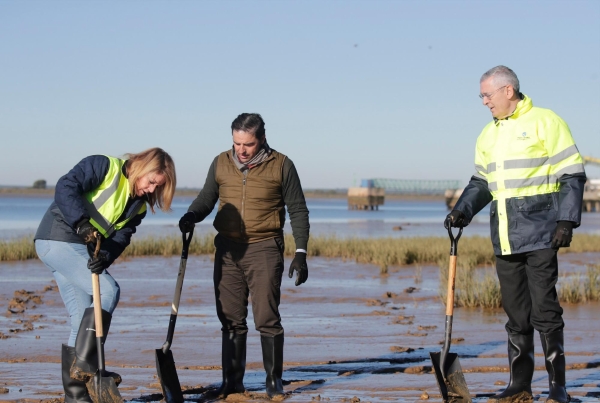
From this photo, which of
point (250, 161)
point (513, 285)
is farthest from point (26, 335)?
point (513, 285)

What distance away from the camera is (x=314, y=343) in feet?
26.4

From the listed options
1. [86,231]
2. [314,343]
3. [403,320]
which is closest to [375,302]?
[403,320]

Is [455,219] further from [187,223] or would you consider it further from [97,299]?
[97,299]

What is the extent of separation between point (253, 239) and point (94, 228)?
50.5 inches

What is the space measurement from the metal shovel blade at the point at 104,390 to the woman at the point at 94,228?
0.04 metres

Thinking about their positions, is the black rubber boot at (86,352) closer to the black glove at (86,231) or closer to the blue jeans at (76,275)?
the blue jeans at (76,275)

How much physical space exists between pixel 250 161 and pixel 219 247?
681 mm

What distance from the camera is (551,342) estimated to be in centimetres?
539

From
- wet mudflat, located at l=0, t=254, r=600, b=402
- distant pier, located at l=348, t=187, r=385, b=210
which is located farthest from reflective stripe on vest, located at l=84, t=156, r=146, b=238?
distant pier, located at l=348, t=187, r=385, b=210

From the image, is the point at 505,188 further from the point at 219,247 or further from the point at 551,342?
the point at 219,247

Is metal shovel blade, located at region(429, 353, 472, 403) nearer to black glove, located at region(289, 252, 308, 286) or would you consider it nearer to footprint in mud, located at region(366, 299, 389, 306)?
black glove, located at region(289, 252, 308, 286)

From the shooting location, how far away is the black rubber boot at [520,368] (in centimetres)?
547

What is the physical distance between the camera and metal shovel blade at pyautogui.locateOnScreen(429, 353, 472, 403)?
5279 millimetres

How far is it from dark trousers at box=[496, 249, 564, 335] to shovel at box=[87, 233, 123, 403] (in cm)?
256
